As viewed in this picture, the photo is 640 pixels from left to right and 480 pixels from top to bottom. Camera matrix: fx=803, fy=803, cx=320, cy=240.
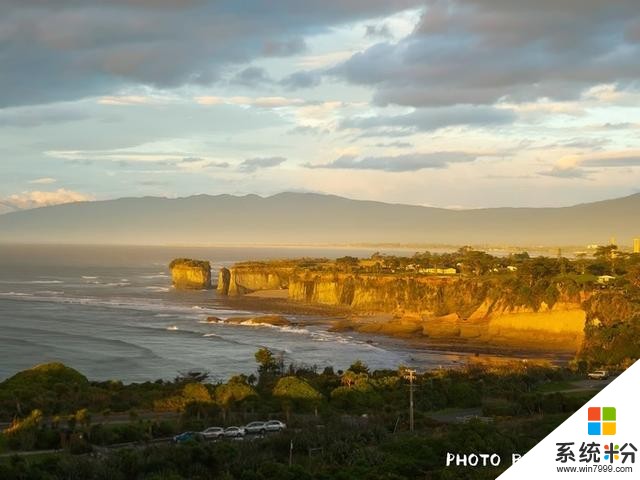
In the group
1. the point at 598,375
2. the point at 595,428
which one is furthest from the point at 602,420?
the point at 598,375

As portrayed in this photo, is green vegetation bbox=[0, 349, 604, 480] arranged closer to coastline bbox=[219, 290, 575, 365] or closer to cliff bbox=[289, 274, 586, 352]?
coastline bbox=[219, 290, 575, 365]

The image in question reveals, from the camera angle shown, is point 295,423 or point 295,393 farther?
point 295,393

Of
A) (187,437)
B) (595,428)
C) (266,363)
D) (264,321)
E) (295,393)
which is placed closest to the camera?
(595,428)

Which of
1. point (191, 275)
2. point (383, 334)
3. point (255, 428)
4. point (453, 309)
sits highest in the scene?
point (191, 275)

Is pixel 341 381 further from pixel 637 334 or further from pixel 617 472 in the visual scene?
pixel 637 334

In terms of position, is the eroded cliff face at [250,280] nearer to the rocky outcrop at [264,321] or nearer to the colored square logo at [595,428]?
the rocky outcrop at [264,321]

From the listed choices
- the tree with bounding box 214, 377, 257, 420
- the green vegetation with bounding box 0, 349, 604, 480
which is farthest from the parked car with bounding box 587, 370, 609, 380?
the tree with bounding box 214, 377, 257, 420

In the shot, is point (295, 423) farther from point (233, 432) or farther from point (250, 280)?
point (250, 280)
